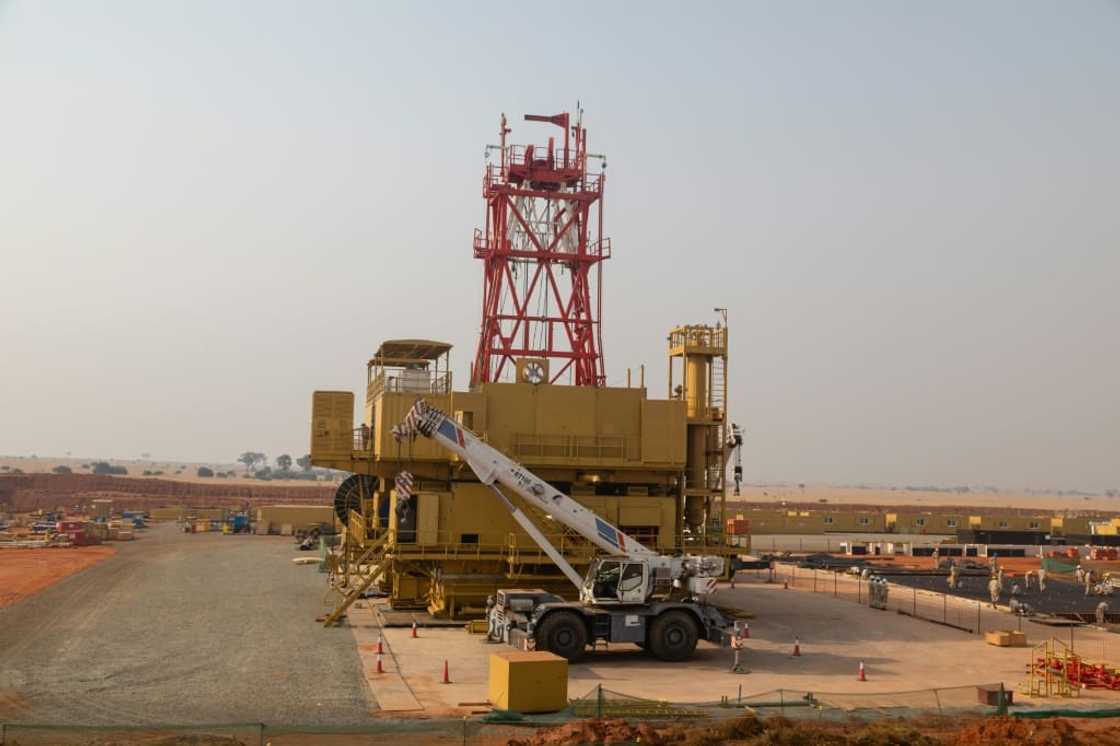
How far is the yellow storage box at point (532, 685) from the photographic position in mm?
20469

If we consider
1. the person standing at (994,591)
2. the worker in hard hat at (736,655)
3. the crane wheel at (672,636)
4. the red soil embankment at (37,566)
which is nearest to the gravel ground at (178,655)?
the red soil embankment at (37,566)

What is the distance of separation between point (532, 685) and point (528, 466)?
14.4 meters

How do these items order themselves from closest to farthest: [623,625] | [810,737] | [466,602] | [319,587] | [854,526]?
[810,737], [623,625], [466,602], [319,587], [854,526]

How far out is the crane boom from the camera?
1177 inches

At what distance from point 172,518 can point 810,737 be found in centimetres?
9200

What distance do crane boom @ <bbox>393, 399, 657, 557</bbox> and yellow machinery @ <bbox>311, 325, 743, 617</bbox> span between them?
2380mm

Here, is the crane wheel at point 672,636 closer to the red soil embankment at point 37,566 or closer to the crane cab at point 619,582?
the crane cab at point 619,582

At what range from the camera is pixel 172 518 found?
9994 centimetres

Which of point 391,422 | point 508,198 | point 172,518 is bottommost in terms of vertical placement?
point 172,518

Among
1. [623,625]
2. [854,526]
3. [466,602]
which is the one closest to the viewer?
[623,625]

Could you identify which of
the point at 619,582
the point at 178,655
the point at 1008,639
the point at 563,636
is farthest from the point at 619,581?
the point at 1008,639

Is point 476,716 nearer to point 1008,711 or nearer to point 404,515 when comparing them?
point 1008,711

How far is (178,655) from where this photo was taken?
26.6 m

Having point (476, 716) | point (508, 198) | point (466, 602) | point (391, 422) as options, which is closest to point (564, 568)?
point (466, 602)
